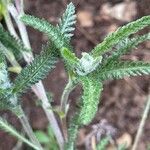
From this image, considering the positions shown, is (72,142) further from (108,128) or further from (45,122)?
(45,122)

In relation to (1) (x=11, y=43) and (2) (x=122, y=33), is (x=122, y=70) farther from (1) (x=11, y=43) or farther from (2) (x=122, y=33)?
(1) (x=11, y=43)

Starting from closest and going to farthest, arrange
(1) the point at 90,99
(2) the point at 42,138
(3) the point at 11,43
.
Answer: (1) the point at 90,99 < (3) the point at 11,43 < (2) the point at 42,138

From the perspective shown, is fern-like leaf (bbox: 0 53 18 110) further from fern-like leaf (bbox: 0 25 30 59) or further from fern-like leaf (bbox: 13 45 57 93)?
fern-like leaf (bbox: 0 25 30 59)

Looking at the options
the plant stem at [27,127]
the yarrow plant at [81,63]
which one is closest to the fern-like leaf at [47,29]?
the yarrow plant at [81,63]

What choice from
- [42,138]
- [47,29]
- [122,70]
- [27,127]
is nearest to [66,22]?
[47,29]

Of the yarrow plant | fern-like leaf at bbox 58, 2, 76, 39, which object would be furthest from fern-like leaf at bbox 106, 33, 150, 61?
fern-like leaf at bbox 58, 2, 76, 39

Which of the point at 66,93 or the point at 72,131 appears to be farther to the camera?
the point at 72,131
